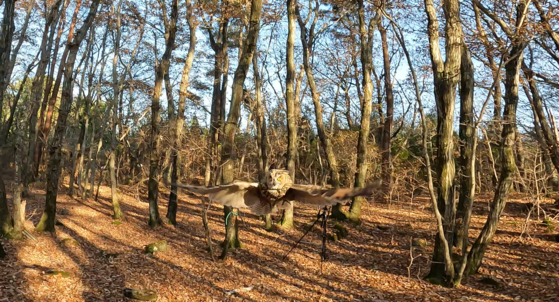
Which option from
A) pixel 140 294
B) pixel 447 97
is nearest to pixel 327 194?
pixel 447 97

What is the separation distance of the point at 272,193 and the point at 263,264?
6338mm

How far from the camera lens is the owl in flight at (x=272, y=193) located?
4.26 m

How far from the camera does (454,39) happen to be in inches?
309

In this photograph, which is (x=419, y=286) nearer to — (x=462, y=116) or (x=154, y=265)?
(x=462, y=116)

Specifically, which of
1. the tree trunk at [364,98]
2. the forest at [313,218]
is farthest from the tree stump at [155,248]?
the tree trunk at [364,98]

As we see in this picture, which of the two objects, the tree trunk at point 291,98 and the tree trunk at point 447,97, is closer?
the tree trunk at point 447,97

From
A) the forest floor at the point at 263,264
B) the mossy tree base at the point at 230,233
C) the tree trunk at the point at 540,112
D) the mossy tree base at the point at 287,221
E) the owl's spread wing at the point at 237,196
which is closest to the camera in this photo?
the owl's spread wing at the point at 237,196

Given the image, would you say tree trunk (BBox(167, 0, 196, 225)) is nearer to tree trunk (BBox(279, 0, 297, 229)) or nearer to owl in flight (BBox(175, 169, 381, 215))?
tree trunk (BBox(279, 0, 297, 229))

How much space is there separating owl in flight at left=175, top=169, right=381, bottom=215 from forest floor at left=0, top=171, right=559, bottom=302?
3.99m

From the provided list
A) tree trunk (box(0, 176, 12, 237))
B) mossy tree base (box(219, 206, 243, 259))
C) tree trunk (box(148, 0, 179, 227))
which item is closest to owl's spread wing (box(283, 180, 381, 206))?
mossy tree base (box(219, 206, 243, 259))

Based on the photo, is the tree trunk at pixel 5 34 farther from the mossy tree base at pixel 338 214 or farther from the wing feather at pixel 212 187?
the mossy tree base at pixel 338 214

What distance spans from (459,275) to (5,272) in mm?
8628

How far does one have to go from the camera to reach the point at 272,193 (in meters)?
4.51

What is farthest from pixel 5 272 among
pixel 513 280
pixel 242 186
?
pixel 513 280
